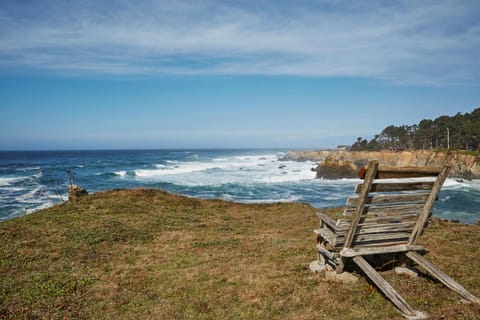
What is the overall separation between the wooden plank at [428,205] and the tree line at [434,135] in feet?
255

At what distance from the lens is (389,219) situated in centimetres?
550

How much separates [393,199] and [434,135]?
9680 cm

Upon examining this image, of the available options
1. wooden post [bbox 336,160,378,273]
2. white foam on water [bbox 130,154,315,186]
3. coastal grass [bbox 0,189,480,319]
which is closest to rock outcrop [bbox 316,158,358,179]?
white foam on water [bbox 130,154,315,186]

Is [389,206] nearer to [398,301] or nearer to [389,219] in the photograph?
[389,219]

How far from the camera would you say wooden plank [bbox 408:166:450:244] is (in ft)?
17.0

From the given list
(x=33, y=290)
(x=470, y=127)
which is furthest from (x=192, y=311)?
(x=470, y=127)

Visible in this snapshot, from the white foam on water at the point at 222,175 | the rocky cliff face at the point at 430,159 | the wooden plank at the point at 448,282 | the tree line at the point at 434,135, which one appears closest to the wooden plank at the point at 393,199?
the wooden plank at the point at 448,282


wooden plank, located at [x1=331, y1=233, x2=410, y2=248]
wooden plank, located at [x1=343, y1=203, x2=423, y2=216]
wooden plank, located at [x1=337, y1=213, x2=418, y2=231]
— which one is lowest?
wooden plank, located at [x1=331, y1=233, x2=410, y2=248]

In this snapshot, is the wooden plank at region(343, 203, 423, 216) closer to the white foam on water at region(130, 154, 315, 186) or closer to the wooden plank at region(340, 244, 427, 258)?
the wooden plank at region(340, 244, 427, 258)

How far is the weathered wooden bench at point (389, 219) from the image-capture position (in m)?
4.95

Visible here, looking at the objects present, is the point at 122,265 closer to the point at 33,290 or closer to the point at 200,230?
the point at 33,290

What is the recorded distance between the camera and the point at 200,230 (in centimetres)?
1189

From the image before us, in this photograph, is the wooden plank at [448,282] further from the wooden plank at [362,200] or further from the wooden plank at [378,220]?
the wooden plank at [362,200]

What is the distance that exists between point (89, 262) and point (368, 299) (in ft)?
21.5
